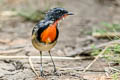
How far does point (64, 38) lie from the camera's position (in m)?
6.26

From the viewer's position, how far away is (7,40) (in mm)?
6102

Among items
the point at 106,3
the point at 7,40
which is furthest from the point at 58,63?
the point at 106,3

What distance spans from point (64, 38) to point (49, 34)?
2.48 meters

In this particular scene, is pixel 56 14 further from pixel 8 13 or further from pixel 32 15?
pixel 8 13

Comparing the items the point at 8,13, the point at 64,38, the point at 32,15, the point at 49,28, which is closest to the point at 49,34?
the point at 49,28

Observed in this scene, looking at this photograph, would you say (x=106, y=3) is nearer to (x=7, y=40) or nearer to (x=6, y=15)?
(x=6, y=15)

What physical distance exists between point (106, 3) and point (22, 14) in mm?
2659

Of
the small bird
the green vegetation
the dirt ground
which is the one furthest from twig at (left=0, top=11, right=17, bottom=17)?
the small bird

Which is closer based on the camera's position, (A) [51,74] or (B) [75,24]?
(A) [51,74]

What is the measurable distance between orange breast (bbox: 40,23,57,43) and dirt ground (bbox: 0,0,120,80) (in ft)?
2.00

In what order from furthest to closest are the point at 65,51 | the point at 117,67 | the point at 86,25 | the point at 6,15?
1. the point at 6,15
2. the point at 86,25
3. the point at 65,51
4. the point at 117,67

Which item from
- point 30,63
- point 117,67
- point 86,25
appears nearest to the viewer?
point 117,67

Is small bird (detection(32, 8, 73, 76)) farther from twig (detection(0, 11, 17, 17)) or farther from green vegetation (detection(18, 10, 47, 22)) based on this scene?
twig (detection(0, 11, 17, 17))

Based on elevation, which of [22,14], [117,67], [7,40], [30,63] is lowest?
[117,67]
